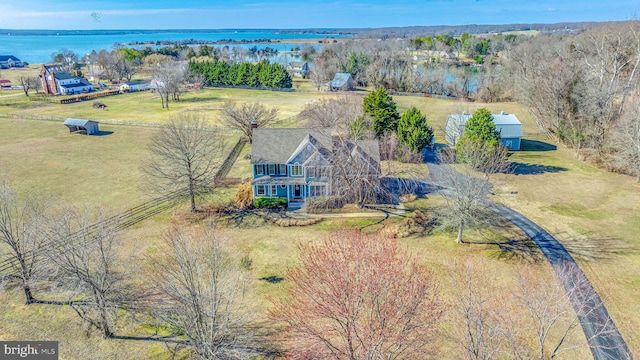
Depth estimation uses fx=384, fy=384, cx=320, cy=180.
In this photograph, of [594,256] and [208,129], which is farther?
[208,129]

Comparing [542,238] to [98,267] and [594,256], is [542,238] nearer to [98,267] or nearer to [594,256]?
[594,256]

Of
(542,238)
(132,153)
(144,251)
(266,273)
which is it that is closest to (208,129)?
(132,153)

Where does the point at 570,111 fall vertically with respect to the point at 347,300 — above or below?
above

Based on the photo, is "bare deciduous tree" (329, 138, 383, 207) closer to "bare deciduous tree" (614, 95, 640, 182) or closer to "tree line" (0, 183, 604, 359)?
"tree line" (0, 183, 604, 359)

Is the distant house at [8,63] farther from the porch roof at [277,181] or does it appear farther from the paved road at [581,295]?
the paved road at [581,295]

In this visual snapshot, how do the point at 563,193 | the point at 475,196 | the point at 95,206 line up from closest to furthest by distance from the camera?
the point at 475,196, the point at 95,206, the point at 563,193

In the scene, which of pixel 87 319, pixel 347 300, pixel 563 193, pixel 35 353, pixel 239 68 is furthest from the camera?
pixel 239 68
